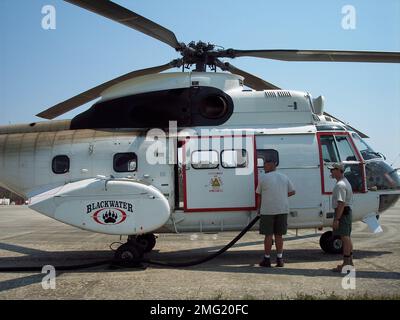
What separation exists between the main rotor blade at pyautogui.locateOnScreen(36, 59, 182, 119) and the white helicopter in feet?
1.45

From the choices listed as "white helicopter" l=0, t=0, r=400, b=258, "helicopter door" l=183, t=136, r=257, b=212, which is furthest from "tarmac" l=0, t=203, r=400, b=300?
"helicopter door" l=183, t=136, r=257, b=212

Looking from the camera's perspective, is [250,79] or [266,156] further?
[250,79]

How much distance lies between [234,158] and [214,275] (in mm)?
2386

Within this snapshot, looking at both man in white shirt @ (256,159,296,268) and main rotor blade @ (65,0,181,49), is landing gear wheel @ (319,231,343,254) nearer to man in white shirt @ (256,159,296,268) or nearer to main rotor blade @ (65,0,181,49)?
man in white shirt @ (256,159,296,268)

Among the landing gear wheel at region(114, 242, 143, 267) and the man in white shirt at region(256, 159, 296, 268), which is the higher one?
the man in white shirt at region(256, 159, 296, 268)

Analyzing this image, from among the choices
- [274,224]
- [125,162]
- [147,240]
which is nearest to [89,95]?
[125,162]

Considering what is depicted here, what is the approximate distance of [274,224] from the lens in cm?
691

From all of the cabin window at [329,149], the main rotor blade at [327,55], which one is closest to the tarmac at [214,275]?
the cabin window at [329,149]

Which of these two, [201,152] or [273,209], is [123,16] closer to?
[201,152]

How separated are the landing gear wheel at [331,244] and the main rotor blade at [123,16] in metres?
5.25

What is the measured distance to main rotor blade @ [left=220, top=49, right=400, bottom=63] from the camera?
24.4 ft

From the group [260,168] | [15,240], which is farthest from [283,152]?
[15,240]

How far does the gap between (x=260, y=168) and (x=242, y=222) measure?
1.11m
